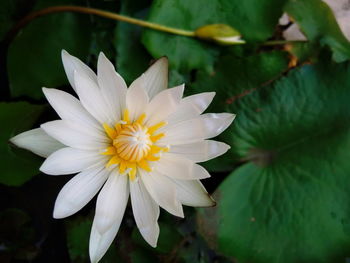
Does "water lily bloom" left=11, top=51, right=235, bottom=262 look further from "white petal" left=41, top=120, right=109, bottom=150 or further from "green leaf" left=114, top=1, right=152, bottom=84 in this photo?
"green leaf" left=114, top=1, right=152, bottom=84

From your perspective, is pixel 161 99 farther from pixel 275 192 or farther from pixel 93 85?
pixel 275 192

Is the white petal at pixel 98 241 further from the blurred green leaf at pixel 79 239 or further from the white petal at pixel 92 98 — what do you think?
the blurred green leaf at pixel 79 239

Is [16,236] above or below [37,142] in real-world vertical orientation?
below

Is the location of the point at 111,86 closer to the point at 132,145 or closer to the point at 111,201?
the point at 132,145

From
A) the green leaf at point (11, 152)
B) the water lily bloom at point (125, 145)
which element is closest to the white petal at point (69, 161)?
the water lily bloom at point (125, 145)

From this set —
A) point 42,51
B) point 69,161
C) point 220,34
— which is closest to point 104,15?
point 42,51

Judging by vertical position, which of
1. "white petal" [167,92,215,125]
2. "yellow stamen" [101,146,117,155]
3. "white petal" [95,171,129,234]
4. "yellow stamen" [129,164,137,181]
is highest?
"white petal" [167,92,215,125]

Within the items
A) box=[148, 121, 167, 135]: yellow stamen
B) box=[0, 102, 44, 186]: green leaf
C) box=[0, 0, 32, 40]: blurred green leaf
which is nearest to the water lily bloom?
box=[148, 121, 167, 135]: yellow stamen
